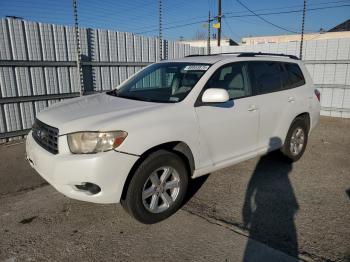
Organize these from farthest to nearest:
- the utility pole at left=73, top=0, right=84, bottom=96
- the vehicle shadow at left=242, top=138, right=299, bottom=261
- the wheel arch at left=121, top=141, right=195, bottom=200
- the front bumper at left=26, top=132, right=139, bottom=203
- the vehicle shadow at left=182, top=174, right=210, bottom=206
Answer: the utility pole at left=73, top=0, right=84, bottom=96, the vehicle shadow at left=182, top=174, right=210, bottom=206, the wheel arch at left=121, top=141, right=195, bottom=200, the vehicle shadow at left=242, top=138, right=299, bottom=261, the front bumper at left=26, top=132, right=139, bottom=203

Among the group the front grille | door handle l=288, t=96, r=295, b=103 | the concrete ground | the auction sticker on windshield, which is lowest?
the concrete ground

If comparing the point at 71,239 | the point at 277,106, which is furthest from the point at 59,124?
the point at 277,106

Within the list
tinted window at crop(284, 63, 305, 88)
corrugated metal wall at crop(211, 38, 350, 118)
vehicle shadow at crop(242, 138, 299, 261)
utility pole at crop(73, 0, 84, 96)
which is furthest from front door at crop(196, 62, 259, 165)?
corrugated metal wall at crop(211, 38, 350, 118)

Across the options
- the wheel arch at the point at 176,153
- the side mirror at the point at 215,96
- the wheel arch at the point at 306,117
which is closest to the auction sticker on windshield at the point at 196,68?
the side mirror at the point at 215,96

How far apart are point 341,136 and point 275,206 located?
14.8 feet

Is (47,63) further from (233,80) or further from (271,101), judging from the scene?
(271,101)

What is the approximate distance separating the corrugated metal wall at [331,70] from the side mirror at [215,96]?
7273 millimetres

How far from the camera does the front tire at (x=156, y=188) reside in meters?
2.95

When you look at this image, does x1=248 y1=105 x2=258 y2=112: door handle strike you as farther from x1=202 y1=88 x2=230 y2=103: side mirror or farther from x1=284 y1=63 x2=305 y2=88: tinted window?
x1=284 y1=63 x2=305 y2=88: tinted window

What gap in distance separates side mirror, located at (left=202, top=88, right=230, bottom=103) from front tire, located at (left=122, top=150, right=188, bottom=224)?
0.72 m

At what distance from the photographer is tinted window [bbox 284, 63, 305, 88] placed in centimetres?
485

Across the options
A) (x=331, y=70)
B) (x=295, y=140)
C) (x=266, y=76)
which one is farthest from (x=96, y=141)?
(x=331, y=70)

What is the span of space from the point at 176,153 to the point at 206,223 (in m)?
0.81

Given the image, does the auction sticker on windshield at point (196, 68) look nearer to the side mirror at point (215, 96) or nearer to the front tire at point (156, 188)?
the side mirror at point (215, 96)
